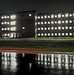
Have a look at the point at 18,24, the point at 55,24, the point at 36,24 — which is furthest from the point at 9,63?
the point at 55,24

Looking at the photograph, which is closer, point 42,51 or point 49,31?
point 42,51

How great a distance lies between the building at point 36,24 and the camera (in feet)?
275

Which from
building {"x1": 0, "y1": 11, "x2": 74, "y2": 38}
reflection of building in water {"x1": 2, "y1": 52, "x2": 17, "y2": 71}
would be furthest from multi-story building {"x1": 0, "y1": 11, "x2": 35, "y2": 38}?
reflection of building in water {"x1": 2, "y1": 52, "x2": 17, "y2": 71}

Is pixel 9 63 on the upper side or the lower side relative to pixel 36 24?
lower

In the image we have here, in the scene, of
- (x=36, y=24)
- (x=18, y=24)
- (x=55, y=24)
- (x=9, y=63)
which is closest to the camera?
(x=9, y=63)

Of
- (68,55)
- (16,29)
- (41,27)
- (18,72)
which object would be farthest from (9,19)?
(18,72)

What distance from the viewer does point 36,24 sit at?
88.3 metres

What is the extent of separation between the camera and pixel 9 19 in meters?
91.4

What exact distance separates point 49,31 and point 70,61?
57.6 metres

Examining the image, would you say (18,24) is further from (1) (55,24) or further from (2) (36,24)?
(1) (55,24)

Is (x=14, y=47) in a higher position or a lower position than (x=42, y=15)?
lower

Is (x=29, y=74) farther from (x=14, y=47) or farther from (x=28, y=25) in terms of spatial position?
(x=28, y=25)

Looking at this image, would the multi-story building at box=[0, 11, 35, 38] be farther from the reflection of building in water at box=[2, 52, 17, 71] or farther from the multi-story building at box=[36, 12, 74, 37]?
the reflection of building in water at box=[2, 52, 17, 71]

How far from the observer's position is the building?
83.8 meters
